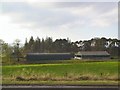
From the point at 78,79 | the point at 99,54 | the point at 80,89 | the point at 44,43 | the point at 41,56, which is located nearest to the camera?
the point at 80,89

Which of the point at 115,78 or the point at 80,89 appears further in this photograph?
the point at 115,78

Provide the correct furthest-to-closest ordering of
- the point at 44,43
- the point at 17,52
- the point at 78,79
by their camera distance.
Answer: the point at 44,43 → the point at 17,52 → the point at 78,79

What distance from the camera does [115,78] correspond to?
65.5 feet

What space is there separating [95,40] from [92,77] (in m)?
66.8

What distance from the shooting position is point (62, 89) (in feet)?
44.4

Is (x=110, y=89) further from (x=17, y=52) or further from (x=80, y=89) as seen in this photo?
(x=17, y=52)

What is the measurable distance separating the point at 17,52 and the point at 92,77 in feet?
146

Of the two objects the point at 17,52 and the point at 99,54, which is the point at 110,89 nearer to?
the point at 17,52

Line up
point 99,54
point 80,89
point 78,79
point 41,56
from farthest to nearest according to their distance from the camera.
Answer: point 99,54 → point 41,56 → point 78,79 → point 80,89

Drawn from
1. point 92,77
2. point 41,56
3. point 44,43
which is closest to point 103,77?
point 92,77

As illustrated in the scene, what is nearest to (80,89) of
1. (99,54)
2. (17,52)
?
(17,52)

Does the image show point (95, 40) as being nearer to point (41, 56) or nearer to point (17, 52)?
point (41, 56)

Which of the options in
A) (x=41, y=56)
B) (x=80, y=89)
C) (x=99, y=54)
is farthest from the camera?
(x=99, y=54)

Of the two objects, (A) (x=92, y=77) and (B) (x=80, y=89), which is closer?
(B) (x=80, y=89)
